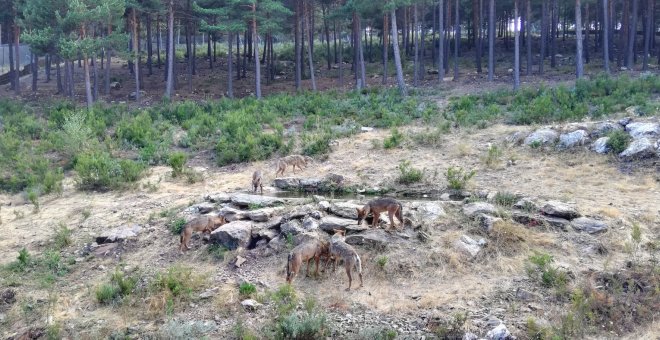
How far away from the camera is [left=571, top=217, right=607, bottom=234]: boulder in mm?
13703

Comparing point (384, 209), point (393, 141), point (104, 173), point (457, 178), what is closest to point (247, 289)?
point (384, 209)

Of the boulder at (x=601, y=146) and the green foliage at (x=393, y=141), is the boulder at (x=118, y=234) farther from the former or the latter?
the boulder at (x=601, y=146)

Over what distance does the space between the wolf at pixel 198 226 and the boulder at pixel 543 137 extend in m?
10.4

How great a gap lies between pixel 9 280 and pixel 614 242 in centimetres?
1202

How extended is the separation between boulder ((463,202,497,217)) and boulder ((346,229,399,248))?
1974 mm

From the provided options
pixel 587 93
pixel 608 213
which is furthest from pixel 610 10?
pixel 608 213

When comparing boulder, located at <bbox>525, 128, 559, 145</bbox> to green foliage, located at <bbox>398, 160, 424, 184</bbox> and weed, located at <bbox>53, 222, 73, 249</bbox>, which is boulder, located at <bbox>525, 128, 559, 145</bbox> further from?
weed, located at <bbox>53, 222, 73, 249</bbox>

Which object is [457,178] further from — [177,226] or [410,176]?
[177,226]

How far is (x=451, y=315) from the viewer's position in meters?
11.2

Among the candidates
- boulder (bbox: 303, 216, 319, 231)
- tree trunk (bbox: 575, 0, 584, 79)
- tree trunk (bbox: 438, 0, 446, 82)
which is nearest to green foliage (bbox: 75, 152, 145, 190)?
boulder (bbox: 303, 216, 319, 231)

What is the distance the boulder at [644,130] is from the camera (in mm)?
18797

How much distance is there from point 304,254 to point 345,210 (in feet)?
8.36

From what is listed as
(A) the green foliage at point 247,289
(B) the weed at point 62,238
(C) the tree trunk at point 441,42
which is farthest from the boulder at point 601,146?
(C) the tree trunk at point 441,42

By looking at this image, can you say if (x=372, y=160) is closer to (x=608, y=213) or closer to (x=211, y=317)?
(x=608, y=213)
